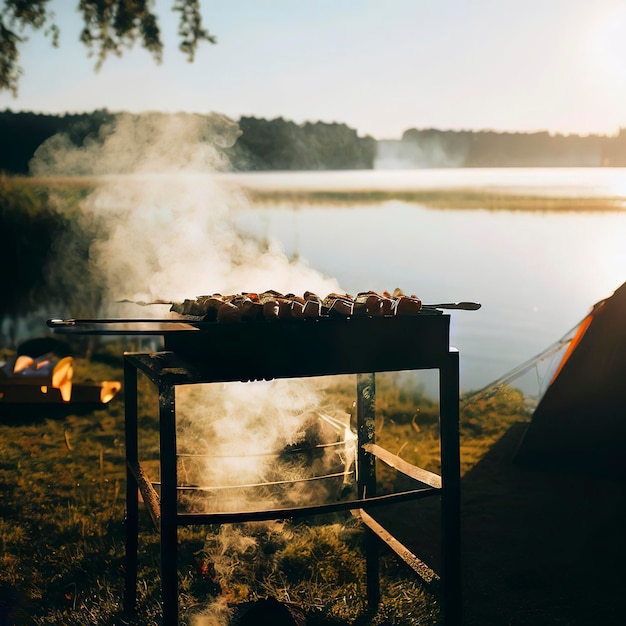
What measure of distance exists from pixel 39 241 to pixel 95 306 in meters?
1.62

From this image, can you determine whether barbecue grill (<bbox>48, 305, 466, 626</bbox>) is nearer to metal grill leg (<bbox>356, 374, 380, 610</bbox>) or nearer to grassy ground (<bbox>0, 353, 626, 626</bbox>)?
metal grill leg (<bbox>356, 374, 380, 610</bbox>)

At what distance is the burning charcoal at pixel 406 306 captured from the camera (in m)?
3.04

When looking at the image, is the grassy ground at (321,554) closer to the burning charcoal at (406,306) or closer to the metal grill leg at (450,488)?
the metal grill leg at (450,488)

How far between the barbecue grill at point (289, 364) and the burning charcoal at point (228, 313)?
41 millimetres

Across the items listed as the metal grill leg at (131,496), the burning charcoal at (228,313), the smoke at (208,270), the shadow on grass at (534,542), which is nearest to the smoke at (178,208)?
the smoke at (208,270)

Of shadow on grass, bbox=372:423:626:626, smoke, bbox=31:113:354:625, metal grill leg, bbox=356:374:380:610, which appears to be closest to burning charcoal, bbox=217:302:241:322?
smoke, bbox=31:113:354:625

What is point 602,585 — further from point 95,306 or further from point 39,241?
point 39,241

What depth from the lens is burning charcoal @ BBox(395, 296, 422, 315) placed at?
3035mm

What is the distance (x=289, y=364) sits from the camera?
2.88 metres

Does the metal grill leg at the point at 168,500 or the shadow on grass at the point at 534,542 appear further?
the shadow on grass at the point at 534,542

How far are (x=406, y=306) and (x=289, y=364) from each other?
543 mm

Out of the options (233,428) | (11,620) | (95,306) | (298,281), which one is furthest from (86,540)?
(95,306)

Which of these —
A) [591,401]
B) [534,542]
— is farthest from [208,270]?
[591,401]

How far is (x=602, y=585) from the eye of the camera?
3963 mm
